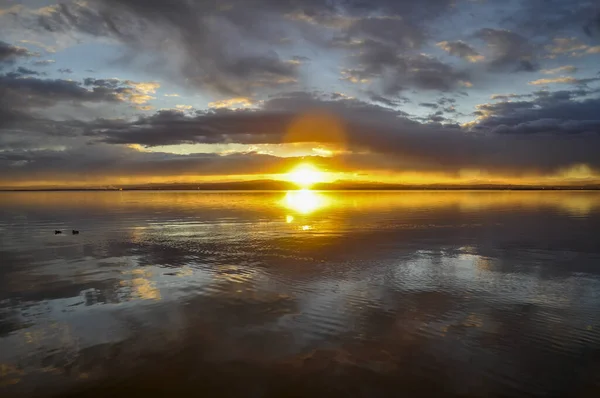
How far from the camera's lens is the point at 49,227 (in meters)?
44.2

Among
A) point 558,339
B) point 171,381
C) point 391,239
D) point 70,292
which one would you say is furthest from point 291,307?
point 391,239

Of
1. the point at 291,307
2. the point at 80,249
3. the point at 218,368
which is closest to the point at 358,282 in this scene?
the point at 291,307

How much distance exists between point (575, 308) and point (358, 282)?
8918mm

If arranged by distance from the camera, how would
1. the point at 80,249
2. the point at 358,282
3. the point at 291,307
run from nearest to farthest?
the point at 291,307 < the point at 358,282 < the point at 80,249

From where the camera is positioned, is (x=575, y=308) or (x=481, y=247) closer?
(x=575, y=308)

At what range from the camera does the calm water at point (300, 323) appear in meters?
9.74

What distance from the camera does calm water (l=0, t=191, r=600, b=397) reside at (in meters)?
9.74

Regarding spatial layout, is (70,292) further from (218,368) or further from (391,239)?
(391,239)

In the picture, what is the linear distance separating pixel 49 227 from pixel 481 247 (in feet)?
149

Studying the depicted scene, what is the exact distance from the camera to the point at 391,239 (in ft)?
112

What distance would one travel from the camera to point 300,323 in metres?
13.6

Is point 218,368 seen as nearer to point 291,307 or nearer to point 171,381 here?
point 171,381

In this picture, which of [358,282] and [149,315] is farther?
[358,282]

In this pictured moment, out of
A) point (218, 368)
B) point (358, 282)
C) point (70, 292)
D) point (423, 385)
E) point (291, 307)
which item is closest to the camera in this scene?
point (423, 385)
